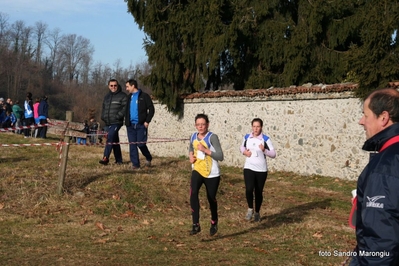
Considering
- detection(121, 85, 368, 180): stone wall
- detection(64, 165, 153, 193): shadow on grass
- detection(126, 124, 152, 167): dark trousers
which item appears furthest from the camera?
detection(121, 85, 368, 180): stone wall

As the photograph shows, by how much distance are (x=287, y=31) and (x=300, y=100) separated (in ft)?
14.5

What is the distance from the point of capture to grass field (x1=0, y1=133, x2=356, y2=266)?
746 centimetres

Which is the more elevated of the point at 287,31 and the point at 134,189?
the point at 287,31

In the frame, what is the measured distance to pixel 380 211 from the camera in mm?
3010

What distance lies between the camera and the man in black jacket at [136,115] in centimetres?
1232

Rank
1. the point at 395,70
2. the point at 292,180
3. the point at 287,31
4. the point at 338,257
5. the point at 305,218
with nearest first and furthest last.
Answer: the point at 338,257, the point at 305,218, the point at 395,70, the point at 292,180, the point at 287,31

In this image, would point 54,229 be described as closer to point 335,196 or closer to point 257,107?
point 335,196

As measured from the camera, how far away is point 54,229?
28.7 ft

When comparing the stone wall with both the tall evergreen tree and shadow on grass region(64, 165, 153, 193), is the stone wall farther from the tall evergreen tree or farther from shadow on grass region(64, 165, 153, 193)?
shadow on grass region(64, 165, 153, 193)

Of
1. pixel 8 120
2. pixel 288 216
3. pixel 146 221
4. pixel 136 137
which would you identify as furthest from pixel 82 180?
pixel 8 120

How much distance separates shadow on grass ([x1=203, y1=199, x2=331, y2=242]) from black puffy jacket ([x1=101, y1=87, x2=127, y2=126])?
416 cm

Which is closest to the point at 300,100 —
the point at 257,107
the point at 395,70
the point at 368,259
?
the point at 257,107

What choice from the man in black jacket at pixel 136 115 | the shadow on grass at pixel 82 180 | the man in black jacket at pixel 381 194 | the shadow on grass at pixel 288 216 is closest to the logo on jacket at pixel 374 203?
the man in black jacket at pixel 381 194

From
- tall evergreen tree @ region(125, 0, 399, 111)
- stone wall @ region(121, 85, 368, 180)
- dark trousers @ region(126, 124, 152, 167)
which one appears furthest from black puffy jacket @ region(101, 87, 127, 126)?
tall evergreen tree @ region(125, 0, 399, 111)
